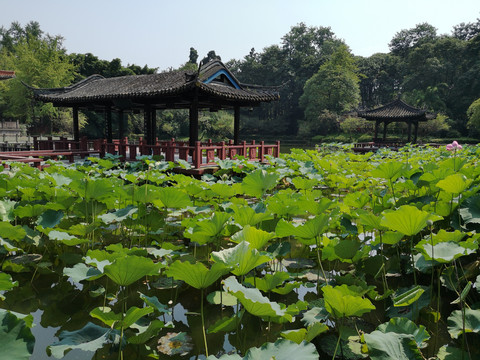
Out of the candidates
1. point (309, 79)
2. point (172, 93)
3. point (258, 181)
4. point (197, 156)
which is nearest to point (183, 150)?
point (197, 156)

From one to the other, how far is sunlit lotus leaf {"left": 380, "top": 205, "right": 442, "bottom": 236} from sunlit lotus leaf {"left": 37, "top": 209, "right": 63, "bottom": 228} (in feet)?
8.25

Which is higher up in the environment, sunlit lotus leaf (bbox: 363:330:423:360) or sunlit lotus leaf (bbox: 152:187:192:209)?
sunlit lotus leaf (bbox: 152:187:192:209)

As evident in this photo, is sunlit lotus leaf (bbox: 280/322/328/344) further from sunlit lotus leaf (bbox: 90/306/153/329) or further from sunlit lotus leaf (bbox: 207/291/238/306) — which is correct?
sunlit lotus leaf (bbox: 90/306/153/329)

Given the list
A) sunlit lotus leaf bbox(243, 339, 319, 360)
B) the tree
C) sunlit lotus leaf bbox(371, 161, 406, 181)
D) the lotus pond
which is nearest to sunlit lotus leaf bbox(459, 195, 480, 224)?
the lotus pond

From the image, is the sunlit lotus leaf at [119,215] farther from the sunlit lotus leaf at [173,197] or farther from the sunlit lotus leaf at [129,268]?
the sunlit lotus leaf at [129,268]

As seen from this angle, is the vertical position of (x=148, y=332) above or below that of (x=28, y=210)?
below

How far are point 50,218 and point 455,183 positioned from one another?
314 centimetres

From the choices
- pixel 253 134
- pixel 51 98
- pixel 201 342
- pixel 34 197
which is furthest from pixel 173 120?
pixel 201 342

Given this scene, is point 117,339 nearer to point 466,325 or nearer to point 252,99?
point 466,325

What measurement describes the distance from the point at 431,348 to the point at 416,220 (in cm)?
80

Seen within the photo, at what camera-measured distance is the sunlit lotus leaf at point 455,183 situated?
94.3 inches

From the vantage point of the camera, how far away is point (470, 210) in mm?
2498

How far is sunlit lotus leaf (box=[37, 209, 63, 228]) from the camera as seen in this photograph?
2928 mm

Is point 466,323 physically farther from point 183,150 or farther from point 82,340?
point 183,150
